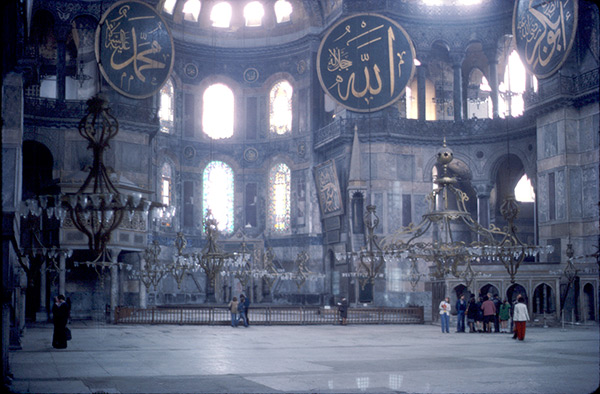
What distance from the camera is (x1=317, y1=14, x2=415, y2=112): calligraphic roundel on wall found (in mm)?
11414

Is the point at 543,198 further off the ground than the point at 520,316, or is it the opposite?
the point at 543,198

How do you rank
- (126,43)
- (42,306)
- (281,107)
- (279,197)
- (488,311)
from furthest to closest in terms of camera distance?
1. (281,107)
2. (279,197)
3. (42,306)
4. (488,311)
5. (126,43)

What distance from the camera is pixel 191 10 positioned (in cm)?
3116

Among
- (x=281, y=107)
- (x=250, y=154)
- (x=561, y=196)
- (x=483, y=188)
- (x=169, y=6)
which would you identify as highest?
(x=169, y=6)

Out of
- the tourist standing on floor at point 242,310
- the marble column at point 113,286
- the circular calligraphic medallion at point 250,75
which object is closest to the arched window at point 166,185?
the circular calligraphic medallion at point 250,75

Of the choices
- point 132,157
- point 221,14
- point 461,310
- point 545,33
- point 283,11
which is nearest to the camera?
point 461,310

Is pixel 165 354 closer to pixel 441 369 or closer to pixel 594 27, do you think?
pixel 441 369

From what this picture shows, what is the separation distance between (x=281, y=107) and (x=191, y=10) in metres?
5.56

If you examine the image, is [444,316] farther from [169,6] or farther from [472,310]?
[169,6]

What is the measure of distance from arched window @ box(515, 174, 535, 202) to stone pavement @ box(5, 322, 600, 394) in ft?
43.0

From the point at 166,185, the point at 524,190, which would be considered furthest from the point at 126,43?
the point at 524,190

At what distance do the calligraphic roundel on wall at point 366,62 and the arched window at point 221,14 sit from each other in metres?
20.8

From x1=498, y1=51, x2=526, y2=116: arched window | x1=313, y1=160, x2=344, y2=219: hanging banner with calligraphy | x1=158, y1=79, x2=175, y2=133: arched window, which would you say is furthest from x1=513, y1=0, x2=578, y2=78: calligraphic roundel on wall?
x1=158, y1=79, x2=175, y2=133: arched window

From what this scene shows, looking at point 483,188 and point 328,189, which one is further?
point 328,189
